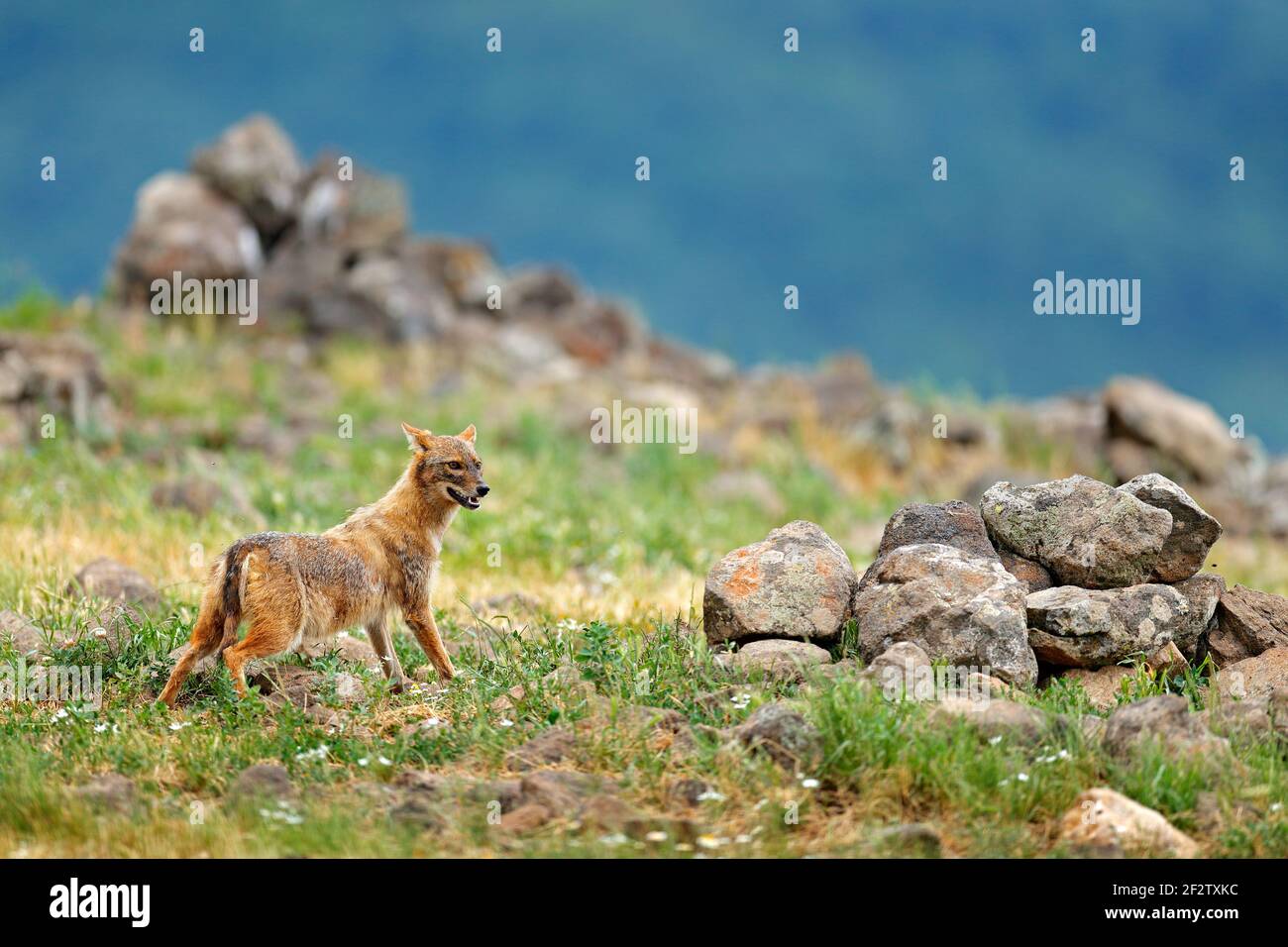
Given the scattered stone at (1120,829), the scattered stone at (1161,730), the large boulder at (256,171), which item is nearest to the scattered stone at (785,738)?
the scattered stone at (1120,829)

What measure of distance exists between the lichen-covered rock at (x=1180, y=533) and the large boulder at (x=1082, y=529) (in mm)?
116

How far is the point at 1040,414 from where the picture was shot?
851 inches

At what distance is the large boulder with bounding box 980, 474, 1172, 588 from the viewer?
727 cm

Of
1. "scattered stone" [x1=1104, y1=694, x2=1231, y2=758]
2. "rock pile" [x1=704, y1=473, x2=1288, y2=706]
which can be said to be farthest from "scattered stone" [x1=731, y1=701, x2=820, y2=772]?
"scattered stone" [x1=1104, y1=694, x2=1231, y2=758]

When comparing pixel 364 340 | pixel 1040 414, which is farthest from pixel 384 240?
pixel 1040 414

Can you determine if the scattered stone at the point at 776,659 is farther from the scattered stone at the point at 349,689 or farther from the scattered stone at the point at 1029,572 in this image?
the scattered stone at the point at 349,689

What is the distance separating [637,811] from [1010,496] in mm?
3095

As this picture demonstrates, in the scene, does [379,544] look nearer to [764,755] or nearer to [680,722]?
[680,722]

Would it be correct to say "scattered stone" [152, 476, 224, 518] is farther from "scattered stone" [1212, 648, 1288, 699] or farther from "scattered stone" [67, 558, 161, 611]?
"scattered stone" [1212, 648, 1288, 699]

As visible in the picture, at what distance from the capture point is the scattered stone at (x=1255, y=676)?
6.85m

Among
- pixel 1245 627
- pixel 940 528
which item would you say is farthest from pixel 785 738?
pixel 1245 627

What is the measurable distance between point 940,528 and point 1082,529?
28.6 inches
